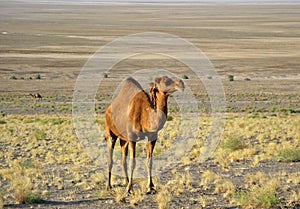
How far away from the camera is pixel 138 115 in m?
10.4

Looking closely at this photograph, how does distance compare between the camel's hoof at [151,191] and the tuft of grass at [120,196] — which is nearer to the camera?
the tuft of grass at [120,196]

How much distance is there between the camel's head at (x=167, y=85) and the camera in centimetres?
938

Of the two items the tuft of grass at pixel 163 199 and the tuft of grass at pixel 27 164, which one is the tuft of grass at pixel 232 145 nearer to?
the tuft of grass at pixel 27 164

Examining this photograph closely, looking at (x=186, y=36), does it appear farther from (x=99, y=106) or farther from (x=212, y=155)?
(x=212, y=155)

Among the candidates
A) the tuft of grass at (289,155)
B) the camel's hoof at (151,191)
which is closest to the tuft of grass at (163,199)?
the camel's hoof at (151,191)

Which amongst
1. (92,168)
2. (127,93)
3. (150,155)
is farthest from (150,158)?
(92,168)

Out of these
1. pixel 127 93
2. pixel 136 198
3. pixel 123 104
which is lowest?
pixel 136 198

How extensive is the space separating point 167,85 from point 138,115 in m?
1.07

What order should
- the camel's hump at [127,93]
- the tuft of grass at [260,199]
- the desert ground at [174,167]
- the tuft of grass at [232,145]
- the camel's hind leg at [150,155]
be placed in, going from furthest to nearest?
the tuft of grass at [232,145] < the camel's hump at [127,93] < the camel's hind leg at [150,155] < the desert ground at [174,167] < the tuft of grass at [260,199]

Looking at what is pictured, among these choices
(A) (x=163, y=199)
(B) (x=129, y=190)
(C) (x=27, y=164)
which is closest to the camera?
(A) (x=163, y=199)

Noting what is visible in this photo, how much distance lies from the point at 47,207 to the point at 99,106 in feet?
96.4

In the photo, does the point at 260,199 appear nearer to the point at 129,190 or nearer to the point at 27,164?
the point at 129,190

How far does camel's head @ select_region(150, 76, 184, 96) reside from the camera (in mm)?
9375

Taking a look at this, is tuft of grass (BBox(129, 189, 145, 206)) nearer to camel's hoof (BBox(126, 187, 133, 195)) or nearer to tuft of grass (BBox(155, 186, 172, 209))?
camel's hoof (BBox(126, 187, 133, 195))
